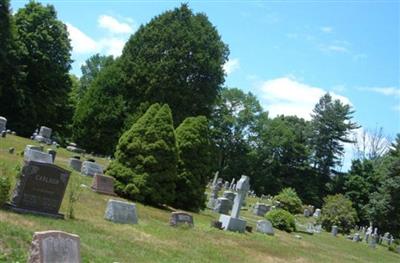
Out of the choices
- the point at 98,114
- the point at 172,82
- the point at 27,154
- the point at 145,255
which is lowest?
the point at 145,255

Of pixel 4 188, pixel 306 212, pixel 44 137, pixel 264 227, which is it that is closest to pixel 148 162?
pixel 264 227

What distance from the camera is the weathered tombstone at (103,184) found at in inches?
823

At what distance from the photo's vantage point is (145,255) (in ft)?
40.4

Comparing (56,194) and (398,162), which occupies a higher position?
(398,162)

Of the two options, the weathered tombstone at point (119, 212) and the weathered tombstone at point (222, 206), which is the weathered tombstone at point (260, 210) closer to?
the weathered tombstone at point (222, 206)

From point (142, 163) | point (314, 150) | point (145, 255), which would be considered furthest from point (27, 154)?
point (314, 150)

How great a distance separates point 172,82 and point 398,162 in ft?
75.6

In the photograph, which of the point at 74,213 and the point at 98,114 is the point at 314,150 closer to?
the point at 98,114

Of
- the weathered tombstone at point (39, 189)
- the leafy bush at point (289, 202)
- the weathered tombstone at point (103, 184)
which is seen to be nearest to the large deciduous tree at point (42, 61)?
the leafy bush at point (289, 202)

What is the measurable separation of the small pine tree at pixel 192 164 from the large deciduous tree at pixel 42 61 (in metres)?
24.9

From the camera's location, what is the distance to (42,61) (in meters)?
49.7

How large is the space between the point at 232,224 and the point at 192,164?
514 cm

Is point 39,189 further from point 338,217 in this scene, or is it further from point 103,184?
point 338,217

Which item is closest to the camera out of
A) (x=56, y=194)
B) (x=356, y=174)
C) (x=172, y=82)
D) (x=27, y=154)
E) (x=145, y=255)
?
(x=145, y=255)
